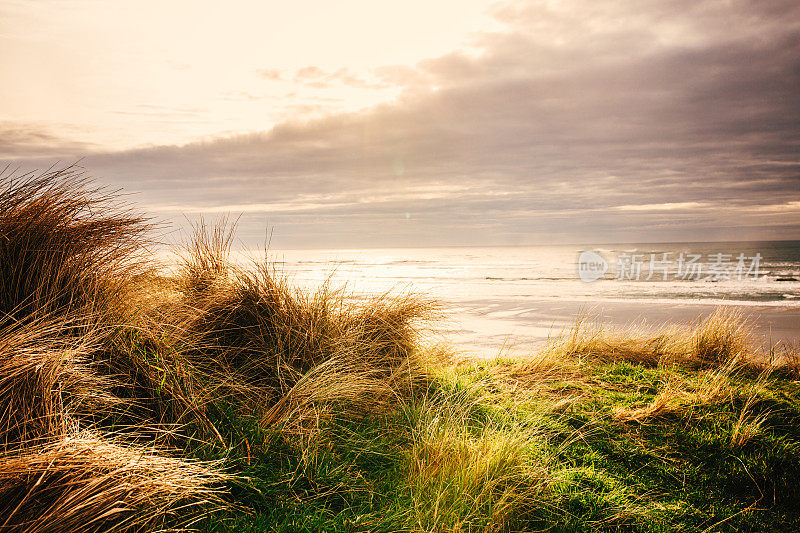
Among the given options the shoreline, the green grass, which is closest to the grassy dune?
the green grass

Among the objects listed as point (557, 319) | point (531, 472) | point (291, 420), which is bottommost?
point (557, 319)

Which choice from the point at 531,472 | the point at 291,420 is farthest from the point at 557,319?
the point at 291,420

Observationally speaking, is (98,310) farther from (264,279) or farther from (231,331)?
(264,279)

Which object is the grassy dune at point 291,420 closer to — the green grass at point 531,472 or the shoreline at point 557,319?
the green grass at point 531,472

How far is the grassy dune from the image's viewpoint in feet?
7.57

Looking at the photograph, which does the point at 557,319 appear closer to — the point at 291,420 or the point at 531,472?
the point at 531,472

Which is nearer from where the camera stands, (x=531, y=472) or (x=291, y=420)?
(x=531, y=472)

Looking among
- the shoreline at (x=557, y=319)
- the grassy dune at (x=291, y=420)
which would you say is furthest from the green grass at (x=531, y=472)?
the shoreline at (x=557, y=319)

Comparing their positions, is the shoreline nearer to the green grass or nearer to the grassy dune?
the grassy dune

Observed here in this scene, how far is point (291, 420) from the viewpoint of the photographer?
3316 millimetres

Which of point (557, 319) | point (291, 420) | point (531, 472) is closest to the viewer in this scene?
point (531, 472)

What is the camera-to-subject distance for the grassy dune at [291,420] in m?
2.31

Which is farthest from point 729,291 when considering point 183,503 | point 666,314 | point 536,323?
point 183,503

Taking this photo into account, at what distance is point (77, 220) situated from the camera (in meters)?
3.78
